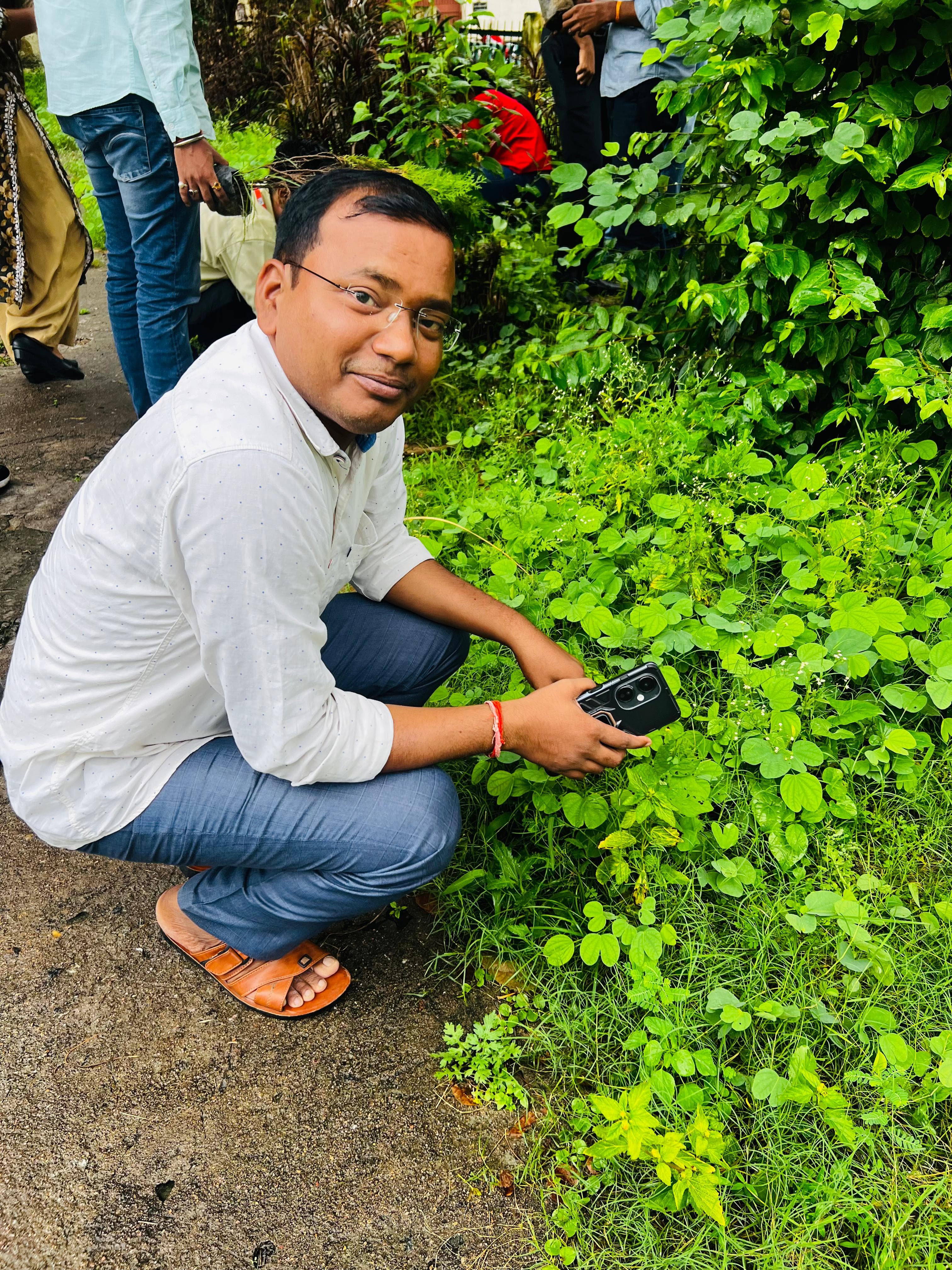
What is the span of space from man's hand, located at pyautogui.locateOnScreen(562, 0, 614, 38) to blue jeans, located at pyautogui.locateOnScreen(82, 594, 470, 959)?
11.1ft

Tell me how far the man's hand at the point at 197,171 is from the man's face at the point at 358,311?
1586mm

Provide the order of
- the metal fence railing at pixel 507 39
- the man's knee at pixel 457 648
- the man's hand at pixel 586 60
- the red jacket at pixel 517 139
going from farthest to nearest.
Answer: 1. the metal fence railing at pixel 507 39
2. the red jacket at pixel 517 139
3. the man's hand at pixel 586 60
4. the man's knee at pixel 457 648

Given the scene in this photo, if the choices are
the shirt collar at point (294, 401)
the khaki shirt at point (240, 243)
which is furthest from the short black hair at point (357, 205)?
the khaki shirt at point (240, 243)

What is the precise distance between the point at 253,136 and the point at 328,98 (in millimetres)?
751

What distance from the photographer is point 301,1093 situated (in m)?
1.67

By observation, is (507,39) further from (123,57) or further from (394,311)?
(394,311)

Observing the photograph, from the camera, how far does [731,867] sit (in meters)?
1.79

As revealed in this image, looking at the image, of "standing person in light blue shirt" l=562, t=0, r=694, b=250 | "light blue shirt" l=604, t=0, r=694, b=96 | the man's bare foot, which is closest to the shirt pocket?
the man's bare foot

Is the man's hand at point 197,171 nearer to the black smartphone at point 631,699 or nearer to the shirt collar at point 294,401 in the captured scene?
the shirt collar at point 294,401

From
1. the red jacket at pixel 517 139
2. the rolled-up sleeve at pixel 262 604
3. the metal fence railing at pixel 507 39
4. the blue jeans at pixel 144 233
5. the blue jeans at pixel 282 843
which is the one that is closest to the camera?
the rolled-up sleeve at pixel 262 604

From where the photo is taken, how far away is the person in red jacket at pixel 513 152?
4.30m

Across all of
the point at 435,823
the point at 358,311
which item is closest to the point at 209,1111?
the point at 435,823

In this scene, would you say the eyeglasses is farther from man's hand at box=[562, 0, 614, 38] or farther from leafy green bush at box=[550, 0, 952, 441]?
man's hand at box=[562, 0, 614, 38]

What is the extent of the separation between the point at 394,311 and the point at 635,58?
297 cm
